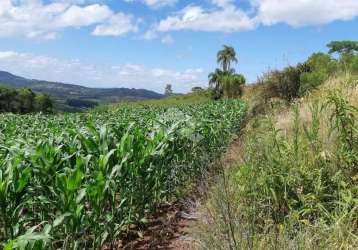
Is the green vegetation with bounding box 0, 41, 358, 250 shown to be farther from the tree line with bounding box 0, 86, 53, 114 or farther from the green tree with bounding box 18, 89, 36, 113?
the green tree with bounding box 18, 89, 36, 113

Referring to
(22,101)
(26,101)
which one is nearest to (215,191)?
(26,101)

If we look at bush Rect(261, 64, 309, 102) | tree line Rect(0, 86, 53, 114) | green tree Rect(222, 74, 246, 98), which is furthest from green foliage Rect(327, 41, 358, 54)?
tree line Rect(0, 86, 53, 114)

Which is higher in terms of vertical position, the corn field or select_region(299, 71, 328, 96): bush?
select_region(299, 71, 328, 96): bush

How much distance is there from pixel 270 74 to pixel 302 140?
21166mm

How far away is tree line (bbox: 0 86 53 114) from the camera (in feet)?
250

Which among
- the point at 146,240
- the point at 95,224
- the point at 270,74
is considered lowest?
the point at 146,240

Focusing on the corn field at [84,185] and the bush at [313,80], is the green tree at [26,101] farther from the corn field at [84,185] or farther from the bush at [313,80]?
the corn field at [84,185]

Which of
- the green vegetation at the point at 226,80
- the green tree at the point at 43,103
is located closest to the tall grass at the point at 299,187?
the green vegetation at the point at 226,80

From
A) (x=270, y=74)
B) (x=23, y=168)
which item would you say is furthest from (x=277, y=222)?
(x=270, y=74)

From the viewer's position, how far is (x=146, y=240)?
519 cm

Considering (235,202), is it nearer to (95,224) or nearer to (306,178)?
(306,178)

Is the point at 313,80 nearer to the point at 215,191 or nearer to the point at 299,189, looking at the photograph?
the point at 299,189

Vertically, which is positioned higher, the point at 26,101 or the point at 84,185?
the point at 84,185

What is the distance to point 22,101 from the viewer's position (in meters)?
81.5
